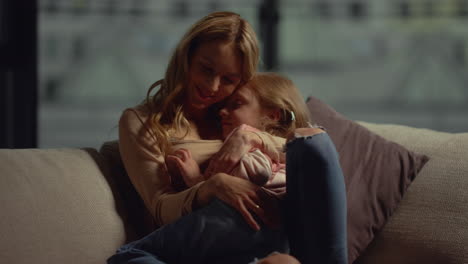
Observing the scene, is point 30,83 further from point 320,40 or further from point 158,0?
point 320,40

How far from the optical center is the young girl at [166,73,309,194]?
5.86 feet

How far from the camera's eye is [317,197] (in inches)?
58.4

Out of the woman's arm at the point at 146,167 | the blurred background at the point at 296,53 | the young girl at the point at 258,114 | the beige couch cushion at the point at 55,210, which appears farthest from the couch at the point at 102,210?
the blurred background at the point at 296,53

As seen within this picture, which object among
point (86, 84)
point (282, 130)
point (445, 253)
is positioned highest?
point (282, 130)

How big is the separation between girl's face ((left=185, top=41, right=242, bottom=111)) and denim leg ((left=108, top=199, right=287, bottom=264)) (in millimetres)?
405

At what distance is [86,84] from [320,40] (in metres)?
1.51

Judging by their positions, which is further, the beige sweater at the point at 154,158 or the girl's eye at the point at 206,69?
the girl's eye at the point at 206,69

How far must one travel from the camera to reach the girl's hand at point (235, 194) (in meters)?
1.56

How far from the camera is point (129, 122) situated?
1.86 metres

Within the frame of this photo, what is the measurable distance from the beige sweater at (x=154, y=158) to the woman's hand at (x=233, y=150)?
4cm

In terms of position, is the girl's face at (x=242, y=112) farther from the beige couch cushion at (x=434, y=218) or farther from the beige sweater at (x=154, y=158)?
→ the beige couch cushion at (x=434, y=218)

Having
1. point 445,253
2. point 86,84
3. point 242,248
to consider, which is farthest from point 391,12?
point 242,248

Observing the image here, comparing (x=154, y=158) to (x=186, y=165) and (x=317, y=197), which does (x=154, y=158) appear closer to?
(x=186, y=165)

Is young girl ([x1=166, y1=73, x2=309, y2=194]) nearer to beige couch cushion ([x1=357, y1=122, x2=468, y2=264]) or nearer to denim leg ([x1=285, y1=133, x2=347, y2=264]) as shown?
denim leg ([x1=285, y1=133, x2=347, y2=264])
